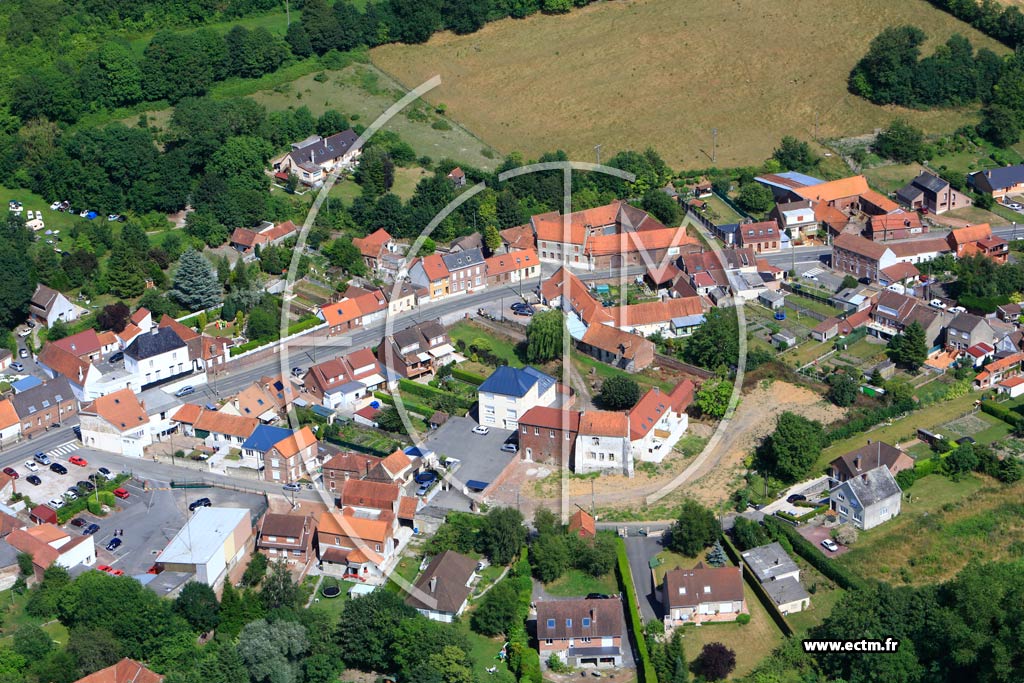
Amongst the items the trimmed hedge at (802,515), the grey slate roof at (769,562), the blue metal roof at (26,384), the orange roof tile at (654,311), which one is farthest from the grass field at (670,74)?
the grey slate roof at (769,562)

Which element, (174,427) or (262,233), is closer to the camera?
(174,427)

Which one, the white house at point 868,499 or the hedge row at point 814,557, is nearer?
the hedge row at point 814,557

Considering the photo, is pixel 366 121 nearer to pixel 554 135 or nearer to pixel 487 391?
pixel 554 135

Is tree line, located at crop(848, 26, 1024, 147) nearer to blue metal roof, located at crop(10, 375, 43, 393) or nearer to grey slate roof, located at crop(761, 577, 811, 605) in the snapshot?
grey slate roof, located at crop(761, 577, 811, 605)

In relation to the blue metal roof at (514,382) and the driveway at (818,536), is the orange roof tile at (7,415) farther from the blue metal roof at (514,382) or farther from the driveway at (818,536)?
the driveway at (818,536)

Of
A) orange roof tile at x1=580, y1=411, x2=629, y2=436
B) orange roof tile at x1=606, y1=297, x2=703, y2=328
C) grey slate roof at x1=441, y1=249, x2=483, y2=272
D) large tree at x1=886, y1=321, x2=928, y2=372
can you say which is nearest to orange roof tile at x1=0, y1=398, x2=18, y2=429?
grey slate roof at x1=441, y1=249, x2=483, y2=272

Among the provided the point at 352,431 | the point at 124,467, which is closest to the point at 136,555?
the point at 124,467
